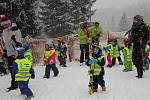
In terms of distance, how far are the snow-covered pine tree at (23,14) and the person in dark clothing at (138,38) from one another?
29.0 feet

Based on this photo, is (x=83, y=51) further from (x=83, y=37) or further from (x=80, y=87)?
(x=80, y=87)

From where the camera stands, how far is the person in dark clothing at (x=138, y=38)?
1555cm

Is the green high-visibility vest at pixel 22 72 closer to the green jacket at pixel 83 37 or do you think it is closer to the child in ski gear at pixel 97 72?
the child in ski gear at pixel 97 72

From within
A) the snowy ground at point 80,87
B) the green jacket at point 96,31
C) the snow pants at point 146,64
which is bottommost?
the snowy ground at point 80,87

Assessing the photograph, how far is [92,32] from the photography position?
2055cm

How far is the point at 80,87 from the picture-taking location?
48.2ft

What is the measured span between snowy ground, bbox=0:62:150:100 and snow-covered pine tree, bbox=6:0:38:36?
5.84 meters

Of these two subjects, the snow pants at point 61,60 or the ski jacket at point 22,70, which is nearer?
the ski jacket at point 22,70

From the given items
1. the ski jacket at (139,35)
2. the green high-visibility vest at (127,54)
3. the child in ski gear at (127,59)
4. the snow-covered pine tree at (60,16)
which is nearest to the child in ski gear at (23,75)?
the ski jacket at (139,35)

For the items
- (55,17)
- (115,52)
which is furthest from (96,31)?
(55,17)

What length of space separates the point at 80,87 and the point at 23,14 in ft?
32.4

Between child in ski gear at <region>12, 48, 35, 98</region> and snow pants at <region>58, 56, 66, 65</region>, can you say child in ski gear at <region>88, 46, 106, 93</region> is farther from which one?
snow pants at <region>58, 56, 66, 65</region>

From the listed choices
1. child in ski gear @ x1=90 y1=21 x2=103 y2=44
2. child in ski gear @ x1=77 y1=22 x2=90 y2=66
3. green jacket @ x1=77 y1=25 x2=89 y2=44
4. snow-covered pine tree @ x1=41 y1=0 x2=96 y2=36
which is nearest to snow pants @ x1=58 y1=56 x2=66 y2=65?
child in ski gear @ x1=77 y1=22 x2=90 y2=66

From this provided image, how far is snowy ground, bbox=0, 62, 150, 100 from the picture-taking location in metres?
13.1
